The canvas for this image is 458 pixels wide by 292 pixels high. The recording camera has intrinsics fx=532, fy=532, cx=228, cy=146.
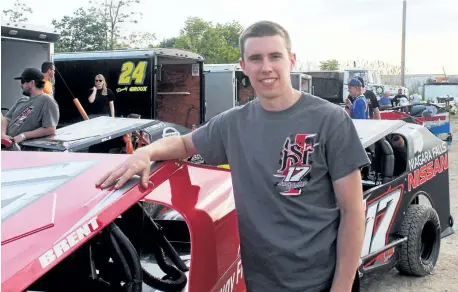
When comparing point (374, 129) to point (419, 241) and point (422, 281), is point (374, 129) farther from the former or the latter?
point (422, 281)

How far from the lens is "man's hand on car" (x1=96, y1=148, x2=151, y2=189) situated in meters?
1.73

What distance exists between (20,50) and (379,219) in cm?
762

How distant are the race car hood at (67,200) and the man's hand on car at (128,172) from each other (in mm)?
24

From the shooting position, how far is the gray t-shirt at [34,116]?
5500mm

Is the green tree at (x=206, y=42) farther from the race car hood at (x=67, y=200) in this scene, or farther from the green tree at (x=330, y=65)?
the race car hood at (x=67, y=200)

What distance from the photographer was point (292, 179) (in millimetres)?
1730

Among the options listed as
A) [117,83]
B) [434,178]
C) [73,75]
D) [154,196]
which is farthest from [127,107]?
[154,196]

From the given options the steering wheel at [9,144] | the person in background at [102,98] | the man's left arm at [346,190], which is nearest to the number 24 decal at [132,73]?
the person in background at [102,98]

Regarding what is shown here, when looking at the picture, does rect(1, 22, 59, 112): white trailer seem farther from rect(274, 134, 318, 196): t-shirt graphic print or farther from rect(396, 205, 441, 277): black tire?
rect(274, 134, 318, 196): t-shirt graphic print

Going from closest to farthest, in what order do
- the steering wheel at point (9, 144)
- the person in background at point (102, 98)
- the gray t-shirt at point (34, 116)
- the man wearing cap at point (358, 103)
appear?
the steering wheel at point (9, 144) < the gray t-shirt at point (34, 116) < the man wearing cap at point (358, 103) < the person in background at point (102, 98)

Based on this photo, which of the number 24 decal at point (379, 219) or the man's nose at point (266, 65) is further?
the number 24 decal at point (379, 219)

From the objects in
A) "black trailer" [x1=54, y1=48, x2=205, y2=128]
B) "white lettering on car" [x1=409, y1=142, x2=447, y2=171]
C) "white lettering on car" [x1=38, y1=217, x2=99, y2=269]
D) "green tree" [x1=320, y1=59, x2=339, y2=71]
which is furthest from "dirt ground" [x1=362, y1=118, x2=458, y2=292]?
"green tree" [x1=320, y1=59, x2=339, y2=71]

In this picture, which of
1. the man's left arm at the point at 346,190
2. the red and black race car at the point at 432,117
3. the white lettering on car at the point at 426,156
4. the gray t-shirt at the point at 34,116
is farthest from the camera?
the red and black race car at the point at 432,117

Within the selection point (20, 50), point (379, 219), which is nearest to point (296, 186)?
point (379, 219)
